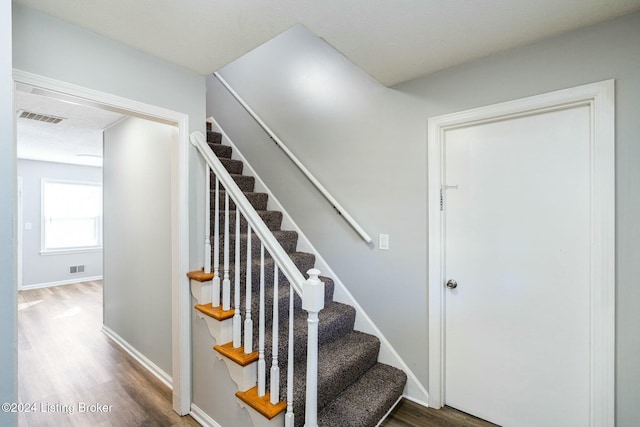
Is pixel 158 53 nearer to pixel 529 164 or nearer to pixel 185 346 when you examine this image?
pixel 185 346

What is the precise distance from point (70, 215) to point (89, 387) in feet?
16.4

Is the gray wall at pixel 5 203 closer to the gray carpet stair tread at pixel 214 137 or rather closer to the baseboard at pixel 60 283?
the gray carpet stair tread at pixel 214 137

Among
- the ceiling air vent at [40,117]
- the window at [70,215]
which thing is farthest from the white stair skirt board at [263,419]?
the window at [70,215]

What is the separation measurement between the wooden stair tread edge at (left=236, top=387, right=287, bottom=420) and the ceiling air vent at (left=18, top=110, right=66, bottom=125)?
3.33m

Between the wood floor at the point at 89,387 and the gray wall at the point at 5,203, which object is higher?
the gray wall at the point at 5,203

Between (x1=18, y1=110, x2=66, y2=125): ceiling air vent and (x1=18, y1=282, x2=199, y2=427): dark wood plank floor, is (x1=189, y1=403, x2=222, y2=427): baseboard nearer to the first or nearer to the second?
(x1=18, y1=282, x2=199, y2=427): dark wood plank floor

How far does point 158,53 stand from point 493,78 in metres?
2.05

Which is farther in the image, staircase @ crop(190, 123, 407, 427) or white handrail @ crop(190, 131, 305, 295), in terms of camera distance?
staircase @ crop(190, 123, 407, 427)

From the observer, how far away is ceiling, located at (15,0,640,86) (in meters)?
1.33

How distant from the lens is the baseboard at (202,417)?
1868 mm

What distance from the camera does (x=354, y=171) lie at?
2.36m

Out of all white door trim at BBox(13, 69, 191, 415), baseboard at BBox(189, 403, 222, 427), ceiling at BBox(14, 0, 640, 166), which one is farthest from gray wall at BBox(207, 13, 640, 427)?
baseboard at BBox(189, 403, 222, 427)

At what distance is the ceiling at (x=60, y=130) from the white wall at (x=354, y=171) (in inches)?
65.4

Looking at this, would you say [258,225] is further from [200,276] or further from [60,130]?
[60,130]
